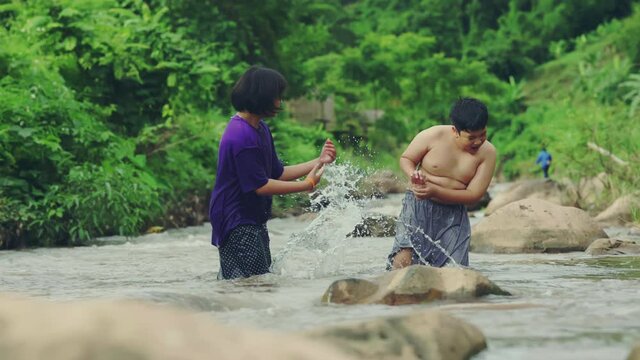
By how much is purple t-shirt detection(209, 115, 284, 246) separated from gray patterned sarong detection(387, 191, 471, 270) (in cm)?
93

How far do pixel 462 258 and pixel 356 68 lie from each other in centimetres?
3697

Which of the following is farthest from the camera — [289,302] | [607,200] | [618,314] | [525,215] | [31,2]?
[607,200]

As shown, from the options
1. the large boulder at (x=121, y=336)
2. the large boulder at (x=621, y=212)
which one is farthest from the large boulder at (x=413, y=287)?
the large boulder at (x=621, y=212)

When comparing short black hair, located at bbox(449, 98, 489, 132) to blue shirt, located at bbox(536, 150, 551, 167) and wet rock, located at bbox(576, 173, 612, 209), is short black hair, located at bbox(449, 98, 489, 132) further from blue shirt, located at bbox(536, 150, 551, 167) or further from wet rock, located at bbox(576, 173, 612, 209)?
blue shirt, located at bbox(536, 150, 551, 167)

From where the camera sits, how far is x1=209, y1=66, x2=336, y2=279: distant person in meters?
7.64

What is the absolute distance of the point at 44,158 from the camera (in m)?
14.0

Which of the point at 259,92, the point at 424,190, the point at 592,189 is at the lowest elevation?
the point at 592,189

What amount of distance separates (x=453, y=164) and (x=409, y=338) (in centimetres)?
296

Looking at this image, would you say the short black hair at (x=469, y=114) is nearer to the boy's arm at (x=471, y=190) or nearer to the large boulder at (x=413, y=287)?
the boy's arm at (x=471, y=190)

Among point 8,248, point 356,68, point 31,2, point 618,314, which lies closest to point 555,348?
point 618,314

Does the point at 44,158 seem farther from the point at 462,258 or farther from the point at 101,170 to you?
the point at 462,258

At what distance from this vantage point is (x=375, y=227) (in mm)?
14750

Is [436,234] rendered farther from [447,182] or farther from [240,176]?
[240,176]

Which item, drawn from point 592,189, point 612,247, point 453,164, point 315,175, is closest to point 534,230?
point 612,247
